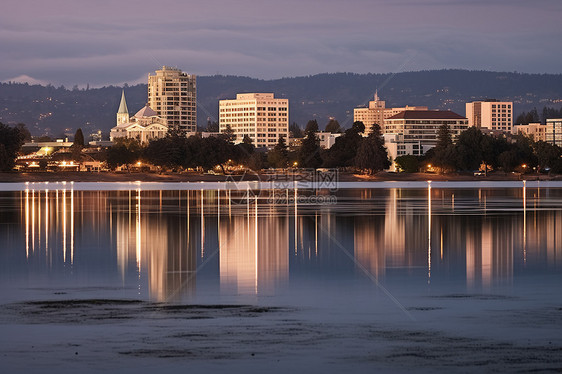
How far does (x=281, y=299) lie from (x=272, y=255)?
25.8 ft

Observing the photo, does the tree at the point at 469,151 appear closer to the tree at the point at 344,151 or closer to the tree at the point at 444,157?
the tree at the point at 444,157

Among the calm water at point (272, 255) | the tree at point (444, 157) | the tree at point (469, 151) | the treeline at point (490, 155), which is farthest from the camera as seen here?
the tree at point (444, 157)

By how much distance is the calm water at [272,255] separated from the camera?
1878 centimetres

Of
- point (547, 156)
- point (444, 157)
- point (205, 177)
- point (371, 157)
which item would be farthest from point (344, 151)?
point (547, 156)

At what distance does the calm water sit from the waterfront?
0.21 ft

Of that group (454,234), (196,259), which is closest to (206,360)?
(196,259)

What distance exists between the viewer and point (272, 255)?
82.2 feet

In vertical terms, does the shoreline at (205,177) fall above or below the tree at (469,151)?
below

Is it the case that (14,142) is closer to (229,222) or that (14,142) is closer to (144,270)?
(229,222)

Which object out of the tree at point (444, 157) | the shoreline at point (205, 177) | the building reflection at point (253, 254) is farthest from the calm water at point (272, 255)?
the tree at point (444, 157)

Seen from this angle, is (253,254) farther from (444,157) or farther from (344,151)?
(344,151)

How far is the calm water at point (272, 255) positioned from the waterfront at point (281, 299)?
0.06 meters

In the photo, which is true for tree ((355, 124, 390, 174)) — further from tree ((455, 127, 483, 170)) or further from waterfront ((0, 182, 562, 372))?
waterfront ((0, 182, 562, 372))

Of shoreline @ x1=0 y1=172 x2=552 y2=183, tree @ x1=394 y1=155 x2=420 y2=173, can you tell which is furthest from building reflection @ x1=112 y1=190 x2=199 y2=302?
tree @ x1=394 y1=155 x2=420 y2=173
